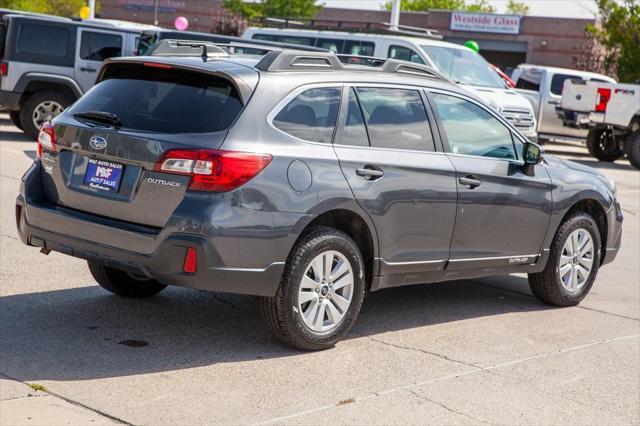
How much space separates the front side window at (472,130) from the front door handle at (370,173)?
823mm

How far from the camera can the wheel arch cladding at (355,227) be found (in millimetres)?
6383

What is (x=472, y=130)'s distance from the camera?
742 centimetres

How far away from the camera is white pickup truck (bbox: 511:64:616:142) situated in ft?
81.3

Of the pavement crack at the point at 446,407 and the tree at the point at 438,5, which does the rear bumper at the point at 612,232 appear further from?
the tree at the point at 438,5

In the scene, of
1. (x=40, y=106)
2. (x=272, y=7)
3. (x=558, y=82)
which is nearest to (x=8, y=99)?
(x=40, y=106)

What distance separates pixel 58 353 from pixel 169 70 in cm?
173

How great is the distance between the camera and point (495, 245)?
7488 millimetres

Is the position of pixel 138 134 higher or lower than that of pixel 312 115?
lower

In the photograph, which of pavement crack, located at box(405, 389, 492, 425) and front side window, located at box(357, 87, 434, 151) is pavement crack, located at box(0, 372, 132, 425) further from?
front side window, located at box(357, 87, 434, 151)

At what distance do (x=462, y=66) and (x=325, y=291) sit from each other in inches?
529

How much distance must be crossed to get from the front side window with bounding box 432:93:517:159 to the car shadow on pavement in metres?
1.20

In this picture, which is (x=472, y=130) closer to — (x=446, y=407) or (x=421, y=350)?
(x=421, y=350)

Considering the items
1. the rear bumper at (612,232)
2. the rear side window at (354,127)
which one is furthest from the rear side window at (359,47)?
the rear side window at (354,127)

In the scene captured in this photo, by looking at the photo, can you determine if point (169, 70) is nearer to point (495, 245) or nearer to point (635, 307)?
point (495, 245)
